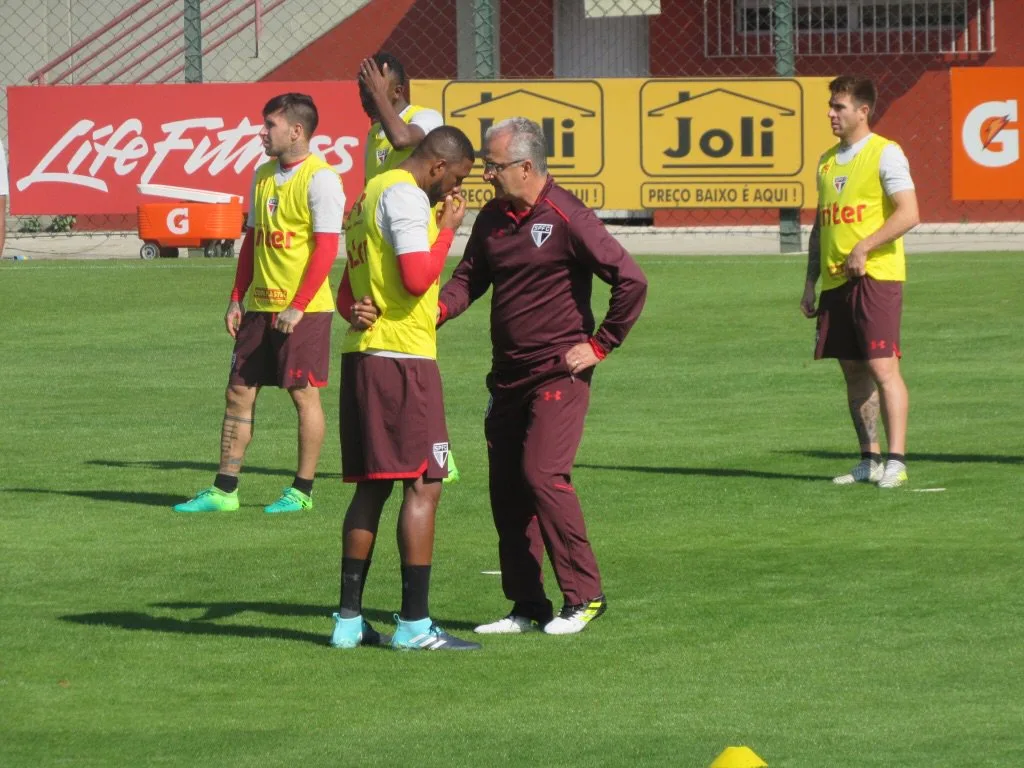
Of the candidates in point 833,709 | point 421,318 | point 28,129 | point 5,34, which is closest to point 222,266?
point 28,129

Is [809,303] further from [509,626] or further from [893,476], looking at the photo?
[509,626]

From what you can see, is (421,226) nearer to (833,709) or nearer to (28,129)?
(833,709)

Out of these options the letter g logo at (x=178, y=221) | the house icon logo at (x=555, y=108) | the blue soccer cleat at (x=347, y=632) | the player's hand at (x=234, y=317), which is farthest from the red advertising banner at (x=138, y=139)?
the blue soccer cleat at (x=347, y=632)

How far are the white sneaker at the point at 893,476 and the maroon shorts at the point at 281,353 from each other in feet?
9.35

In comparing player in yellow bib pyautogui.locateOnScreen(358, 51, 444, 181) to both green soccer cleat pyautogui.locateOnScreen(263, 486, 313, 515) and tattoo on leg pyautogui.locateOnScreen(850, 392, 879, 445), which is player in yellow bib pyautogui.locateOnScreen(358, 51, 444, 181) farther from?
Result: tattoo on leg pyautogui.locateOnScreen(850, 392, 879, 445)

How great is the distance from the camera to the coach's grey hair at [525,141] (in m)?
7.12

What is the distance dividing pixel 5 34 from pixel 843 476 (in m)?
20.8

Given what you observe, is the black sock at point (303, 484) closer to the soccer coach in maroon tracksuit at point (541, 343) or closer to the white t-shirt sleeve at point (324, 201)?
the white t-shirt sleeve at point (324, 201)

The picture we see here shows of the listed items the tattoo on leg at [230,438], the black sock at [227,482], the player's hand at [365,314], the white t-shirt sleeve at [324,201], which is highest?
the white t-shirt sleeve at [324,201]

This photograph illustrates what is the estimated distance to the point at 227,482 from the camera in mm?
10141

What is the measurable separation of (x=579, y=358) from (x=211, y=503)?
11.4ft

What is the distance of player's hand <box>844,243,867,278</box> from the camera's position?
10.5 metres

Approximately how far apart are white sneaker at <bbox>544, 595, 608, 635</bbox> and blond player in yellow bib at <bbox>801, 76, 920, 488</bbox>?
3493 mm

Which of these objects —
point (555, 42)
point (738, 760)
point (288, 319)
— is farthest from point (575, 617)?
point (555, 42)
